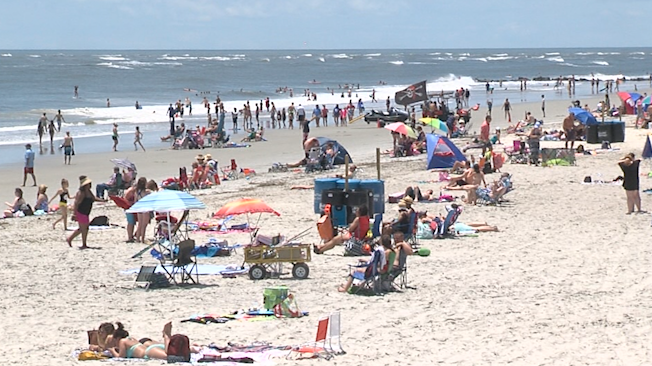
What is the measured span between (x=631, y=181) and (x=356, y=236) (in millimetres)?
4848

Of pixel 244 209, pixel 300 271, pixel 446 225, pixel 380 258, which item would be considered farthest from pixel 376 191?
pixel 380 258

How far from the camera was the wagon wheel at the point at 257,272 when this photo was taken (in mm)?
12172

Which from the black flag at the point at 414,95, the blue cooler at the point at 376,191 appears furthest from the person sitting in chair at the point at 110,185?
the black flag at the point at 414,95

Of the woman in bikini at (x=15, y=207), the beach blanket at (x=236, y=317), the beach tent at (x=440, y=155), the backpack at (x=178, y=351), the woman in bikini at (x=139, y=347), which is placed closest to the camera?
the backpack at (x=178, y=351)

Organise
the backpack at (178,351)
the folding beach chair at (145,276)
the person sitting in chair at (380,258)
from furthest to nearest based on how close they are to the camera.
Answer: the folding beach chair at (145,276) < the person sitting in chair at (380,258) < the backpack at (178,351)

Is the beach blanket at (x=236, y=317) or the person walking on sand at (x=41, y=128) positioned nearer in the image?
the beach blanket at (x=236, y=317)

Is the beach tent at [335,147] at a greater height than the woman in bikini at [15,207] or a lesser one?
greater

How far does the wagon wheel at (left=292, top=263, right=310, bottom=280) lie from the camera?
12.2 m

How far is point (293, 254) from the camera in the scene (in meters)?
12.2

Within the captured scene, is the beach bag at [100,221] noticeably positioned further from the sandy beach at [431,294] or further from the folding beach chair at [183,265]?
the folding beach chair at [183,265]

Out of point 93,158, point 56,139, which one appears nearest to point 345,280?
point 93,158

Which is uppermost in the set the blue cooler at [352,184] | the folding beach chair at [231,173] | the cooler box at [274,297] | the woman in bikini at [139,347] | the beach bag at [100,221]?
the blue cooler at [352,184]

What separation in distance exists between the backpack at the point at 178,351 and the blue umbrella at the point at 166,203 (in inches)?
143

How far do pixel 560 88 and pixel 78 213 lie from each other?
55.3 m
